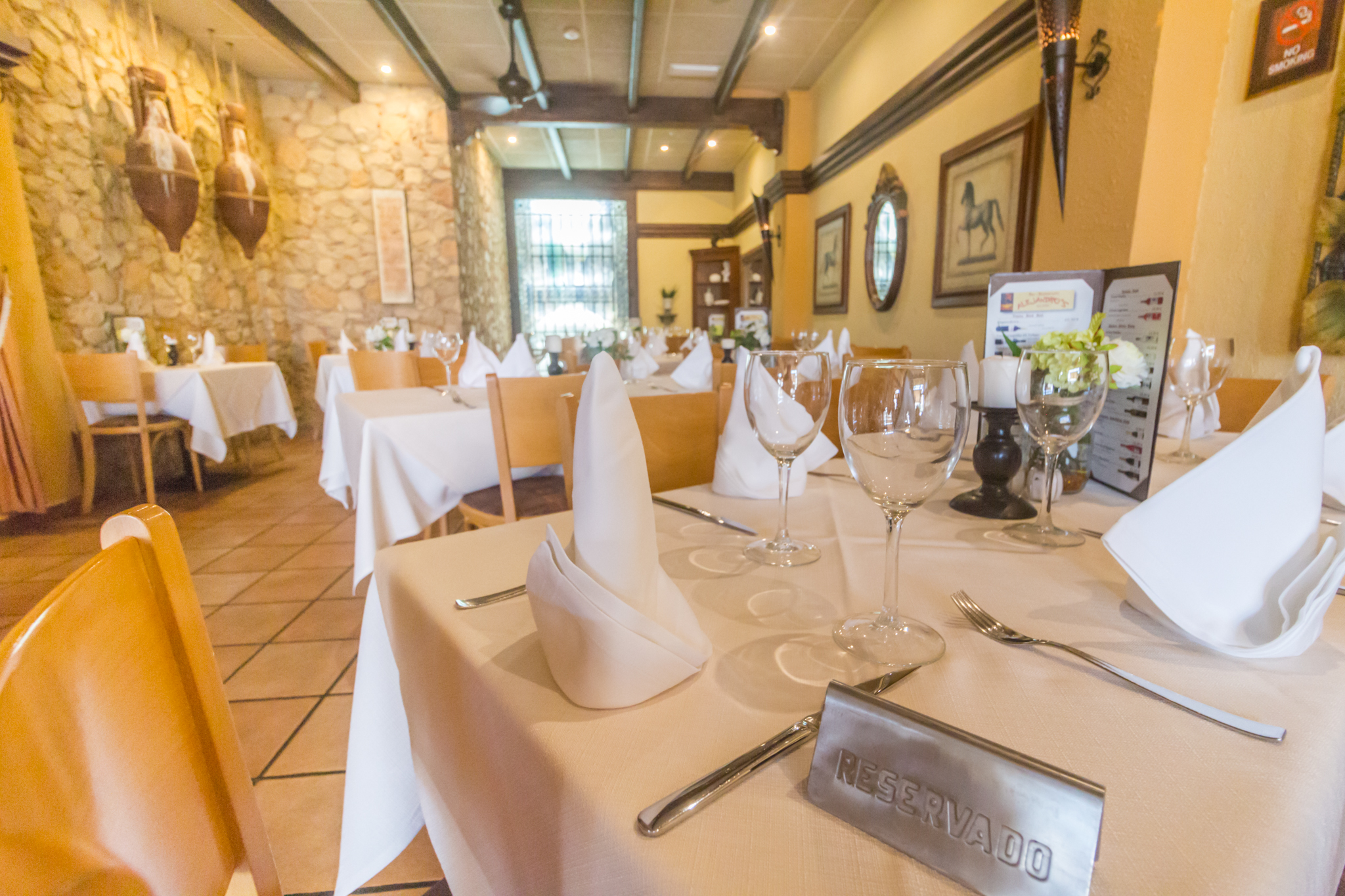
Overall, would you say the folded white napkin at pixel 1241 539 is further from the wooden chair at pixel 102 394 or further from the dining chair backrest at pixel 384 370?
the wooden chair at pixel 102 394

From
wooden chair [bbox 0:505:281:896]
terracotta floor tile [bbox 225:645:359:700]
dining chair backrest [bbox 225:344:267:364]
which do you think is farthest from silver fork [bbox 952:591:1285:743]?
dining chair backrest [bbox 225:344:267:364]

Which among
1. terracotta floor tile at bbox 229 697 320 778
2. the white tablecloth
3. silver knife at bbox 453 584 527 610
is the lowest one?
terracotta floor tile at bbox 229 697 320 778

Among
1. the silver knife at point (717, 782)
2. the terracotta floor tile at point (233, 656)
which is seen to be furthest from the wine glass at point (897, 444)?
the terracotta floor tile at point (233, 656)

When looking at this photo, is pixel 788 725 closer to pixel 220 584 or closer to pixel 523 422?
pixel 523 422

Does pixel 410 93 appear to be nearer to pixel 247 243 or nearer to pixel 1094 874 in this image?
pixel 247 243

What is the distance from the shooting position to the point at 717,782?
33cm

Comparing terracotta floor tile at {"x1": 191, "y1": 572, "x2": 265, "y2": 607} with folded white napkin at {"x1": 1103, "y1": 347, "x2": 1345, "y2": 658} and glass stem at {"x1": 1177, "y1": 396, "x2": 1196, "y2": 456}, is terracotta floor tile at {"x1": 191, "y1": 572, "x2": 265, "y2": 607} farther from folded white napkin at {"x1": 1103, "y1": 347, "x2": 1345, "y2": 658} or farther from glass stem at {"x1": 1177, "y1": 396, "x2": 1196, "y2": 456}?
glass stem at {"x1": 1177, "y1": 396, "x2": 1196, "y2": 456}

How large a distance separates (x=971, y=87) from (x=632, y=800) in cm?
407

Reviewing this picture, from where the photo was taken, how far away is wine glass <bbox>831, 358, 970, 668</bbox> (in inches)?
18.2

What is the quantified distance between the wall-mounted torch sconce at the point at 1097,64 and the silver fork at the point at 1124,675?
2555 mm

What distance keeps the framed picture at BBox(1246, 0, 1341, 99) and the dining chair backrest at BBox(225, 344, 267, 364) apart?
598 cm

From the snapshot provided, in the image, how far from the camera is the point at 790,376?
2.08 ft

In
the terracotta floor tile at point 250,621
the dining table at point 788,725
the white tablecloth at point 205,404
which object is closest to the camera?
the dining table at point 788,725

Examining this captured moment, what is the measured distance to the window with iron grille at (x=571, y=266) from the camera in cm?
1052
